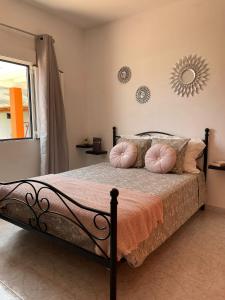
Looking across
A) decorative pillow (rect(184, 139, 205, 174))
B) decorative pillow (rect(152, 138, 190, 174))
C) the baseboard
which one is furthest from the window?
the baseboard

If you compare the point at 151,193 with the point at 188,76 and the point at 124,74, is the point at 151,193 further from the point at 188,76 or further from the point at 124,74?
the point at 124,74

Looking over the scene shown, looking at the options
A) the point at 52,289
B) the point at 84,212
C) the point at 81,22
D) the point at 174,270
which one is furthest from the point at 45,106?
the point at 174,270

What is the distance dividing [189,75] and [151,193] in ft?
6.00

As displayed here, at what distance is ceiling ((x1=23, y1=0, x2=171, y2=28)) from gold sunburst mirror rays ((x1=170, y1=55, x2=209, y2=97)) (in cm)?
84

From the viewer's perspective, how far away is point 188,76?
10.4ft

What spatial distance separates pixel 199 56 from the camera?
3.06 meters

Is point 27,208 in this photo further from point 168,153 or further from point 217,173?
point 217,173

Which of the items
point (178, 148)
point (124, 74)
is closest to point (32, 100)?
point (124, 74)

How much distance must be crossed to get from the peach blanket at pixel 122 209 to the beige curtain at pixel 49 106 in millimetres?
1163

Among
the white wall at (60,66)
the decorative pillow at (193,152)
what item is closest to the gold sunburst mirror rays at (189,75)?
the decorative pillow at (193,152)

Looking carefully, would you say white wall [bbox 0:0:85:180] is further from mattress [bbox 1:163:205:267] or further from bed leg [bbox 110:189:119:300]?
bed leg [bbox 110:189:119:300]

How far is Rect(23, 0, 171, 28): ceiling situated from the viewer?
3131 millimetres

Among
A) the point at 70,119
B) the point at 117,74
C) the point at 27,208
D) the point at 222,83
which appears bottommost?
the point at 27,208

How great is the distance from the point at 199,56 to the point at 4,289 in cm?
317
